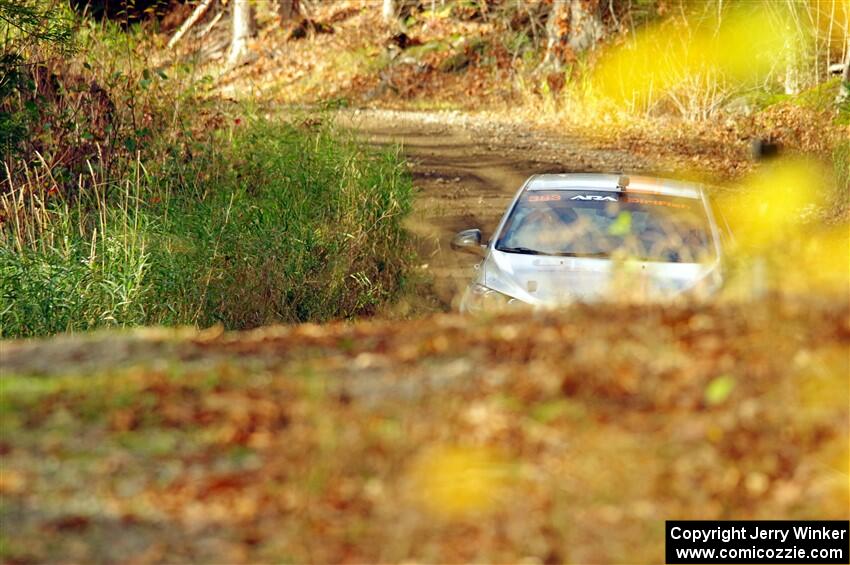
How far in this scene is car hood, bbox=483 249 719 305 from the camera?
26.7 ft

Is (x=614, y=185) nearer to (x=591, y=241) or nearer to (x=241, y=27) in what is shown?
(x=591, y=241)

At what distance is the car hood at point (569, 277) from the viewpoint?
8.15 metres

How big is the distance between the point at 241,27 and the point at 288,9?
1.79m

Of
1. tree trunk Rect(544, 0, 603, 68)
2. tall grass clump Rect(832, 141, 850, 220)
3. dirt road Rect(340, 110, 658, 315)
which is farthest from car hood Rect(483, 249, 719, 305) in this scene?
tree trunk Rect(544, 0, 603, 68)

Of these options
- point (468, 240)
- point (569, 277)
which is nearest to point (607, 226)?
point (468, 240)

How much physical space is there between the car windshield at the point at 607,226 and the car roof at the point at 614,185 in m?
0.07

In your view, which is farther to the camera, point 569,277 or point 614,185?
point 614,185

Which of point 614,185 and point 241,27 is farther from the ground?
point 614,185

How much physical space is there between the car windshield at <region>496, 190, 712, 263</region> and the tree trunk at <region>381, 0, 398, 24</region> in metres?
34.8

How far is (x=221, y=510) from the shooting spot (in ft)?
14.1

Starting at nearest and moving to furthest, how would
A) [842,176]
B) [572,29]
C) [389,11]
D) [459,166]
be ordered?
[842,176] → [459,166] → [572,29] → [389,11]

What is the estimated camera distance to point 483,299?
8594 millimetres

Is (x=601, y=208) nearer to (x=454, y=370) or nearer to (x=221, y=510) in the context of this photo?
(x=454, y=370)

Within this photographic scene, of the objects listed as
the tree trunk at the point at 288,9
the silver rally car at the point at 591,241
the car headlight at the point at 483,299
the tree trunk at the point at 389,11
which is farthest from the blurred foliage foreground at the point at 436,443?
the tree trunk at the point at 288,9
